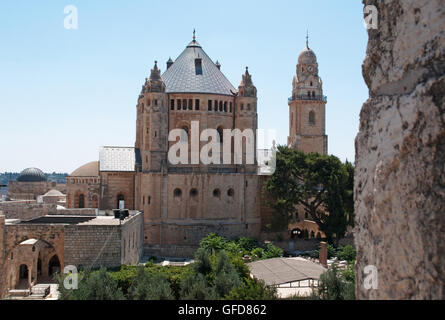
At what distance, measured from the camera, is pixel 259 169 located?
46062 mm

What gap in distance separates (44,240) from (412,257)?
79.7ft

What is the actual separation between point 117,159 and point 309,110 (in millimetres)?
23683

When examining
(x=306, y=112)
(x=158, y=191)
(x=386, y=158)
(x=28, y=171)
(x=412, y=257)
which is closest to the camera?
(x=412, y=257)

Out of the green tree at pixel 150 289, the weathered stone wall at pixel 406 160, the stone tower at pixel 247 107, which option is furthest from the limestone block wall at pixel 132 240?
the weathered stone wall at pixel 406 160

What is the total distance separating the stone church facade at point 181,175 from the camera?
136 feet

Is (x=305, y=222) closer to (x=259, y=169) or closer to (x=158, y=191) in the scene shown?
(x=259, y=169)

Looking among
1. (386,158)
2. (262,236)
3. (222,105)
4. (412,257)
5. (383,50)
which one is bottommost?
(262,236)

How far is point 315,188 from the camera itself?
43.8 metres

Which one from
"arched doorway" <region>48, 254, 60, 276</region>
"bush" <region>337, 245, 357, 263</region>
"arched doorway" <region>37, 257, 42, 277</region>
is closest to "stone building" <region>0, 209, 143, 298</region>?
"arched doorway" <region>37, 257, 42, 277</region>

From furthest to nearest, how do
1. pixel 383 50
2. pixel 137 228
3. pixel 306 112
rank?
pixel 306 112, pixel 137 228, pixel 383 50

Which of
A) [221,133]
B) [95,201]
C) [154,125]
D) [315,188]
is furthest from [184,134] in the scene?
[315,188]

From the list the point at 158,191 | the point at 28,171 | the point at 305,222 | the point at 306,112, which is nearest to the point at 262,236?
the point at 305,222

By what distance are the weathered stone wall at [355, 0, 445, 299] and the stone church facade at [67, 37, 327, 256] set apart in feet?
112

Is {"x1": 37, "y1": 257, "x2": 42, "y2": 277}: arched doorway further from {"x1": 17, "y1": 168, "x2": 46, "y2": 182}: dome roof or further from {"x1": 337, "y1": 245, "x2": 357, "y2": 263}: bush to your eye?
{"x1": 17, "y1": 168, "x2": 46, "y2": 182}: dome roof
